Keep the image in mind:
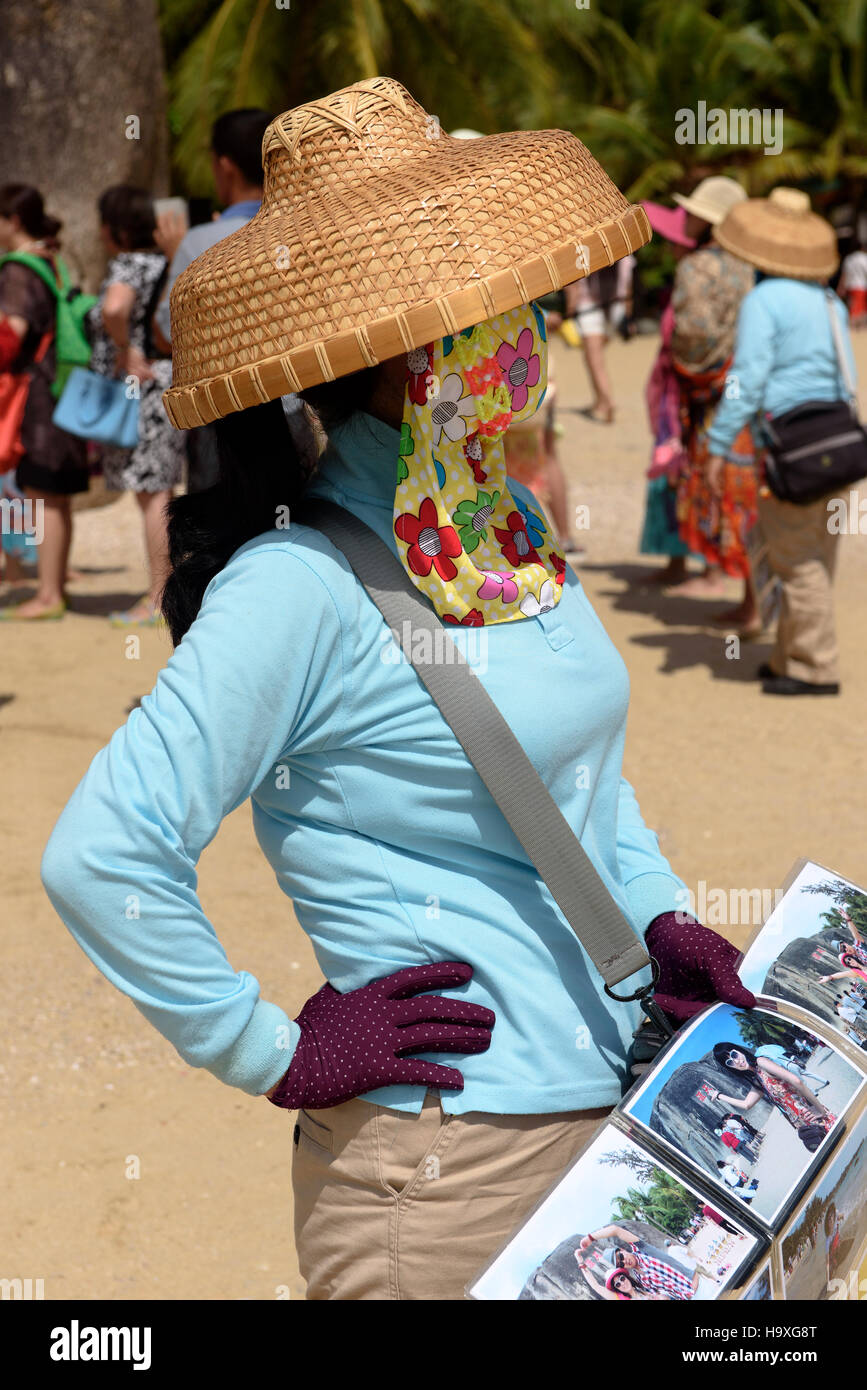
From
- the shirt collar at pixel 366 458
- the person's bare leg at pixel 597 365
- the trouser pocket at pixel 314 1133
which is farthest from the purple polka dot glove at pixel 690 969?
the person's bare leg at pixel 597 365

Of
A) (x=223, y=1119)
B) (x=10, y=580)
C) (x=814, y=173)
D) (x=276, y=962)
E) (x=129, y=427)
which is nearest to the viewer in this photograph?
(x=223, y=1119)

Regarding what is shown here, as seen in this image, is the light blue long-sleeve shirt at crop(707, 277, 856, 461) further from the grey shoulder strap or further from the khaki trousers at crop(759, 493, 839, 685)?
the grey shoulder strap

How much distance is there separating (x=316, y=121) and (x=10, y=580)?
717cm

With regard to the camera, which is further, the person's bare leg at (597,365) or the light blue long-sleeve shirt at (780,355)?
the person's bare leg at (597,365)

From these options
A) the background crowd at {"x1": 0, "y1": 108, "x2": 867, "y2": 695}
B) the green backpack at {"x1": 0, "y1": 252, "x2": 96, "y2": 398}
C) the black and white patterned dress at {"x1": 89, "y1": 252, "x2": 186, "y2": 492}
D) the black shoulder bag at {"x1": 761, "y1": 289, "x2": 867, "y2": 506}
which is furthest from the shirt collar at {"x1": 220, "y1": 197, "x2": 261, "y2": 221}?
the green backpack at {"x1": 0, "y1": 252, "x2": 96, "y2": 398}

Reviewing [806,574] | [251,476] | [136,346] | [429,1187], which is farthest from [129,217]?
[429,1187]

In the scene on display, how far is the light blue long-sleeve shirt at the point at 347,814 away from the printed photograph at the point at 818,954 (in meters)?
0.17

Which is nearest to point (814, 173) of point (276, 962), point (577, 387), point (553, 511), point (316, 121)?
point (577, 387)

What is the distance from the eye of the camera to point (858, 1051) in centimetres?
157

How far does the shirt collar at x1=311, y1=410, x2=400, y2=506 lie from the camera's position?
155cm

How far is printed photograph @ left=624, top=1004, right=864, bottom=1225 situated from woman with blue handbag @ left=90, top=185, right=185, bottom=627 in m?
4.95

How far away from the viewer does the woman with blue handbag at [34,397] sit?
6.76 meters

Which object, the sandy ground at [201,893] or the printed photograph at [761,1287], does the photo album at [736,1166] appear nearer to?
the printed photograph at [761,1287]
